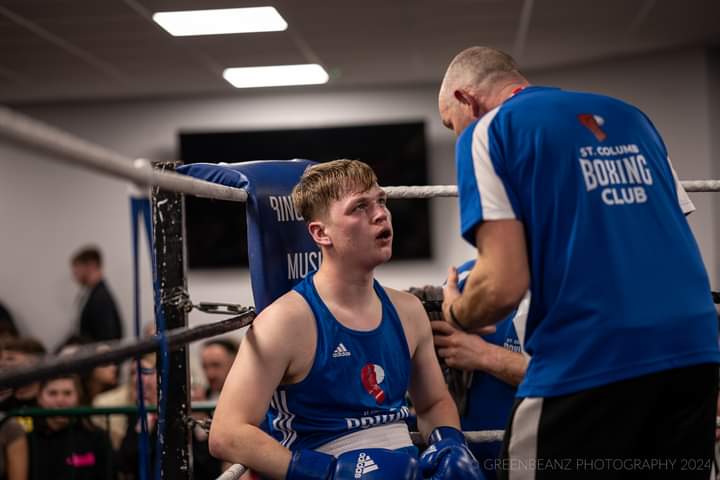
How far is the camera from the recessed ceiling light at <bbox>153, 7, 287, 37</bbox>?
4.95 meters

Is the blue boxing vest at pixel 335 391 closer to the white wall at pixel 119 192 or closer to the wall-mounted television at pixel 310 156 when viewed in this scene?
the wall-mounted television at pixel 310 156

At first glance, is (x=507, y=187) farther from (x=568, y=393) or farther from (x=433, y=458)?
(x=433, y=458)

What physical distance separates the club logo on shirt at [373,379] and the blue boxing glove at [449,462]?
0.48ft

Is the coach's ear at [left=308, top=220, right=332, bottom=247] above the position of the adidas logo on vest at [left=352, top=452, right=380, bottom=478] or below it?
above

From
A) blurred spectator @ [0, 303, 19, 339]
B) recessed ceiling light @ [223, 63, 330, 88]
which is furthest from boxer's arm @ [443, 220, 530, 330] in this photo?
recessed ceiling light @ [223, 63, 330, 88]

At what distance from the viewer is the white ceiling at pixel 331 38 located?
5.00m

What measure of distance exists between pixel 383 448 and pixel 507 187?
0.64 m

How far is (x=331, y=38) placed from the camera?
567 centimetres

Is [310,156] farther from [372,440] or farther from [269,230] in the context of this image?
[372,440]

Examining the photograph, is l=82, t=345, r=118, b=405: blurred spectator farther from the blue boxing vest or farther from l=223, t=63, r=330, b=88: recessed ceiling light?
the blue boxing vest

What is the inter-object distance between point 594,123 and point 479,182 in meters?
0.22

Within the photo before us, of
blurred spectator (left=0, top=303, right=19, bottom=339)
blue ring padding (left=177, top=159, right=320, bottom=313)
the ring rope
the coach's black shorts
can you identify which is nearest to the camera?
the ring rope

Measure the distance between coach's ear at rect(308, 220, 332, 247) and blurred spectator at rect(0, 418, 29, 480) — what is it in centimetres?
207

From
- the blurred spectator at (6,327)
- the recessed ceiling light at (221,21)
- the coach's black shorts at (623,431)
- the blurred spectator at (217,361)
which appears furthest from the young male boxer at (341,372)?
the blurred spectator at (6,327)
